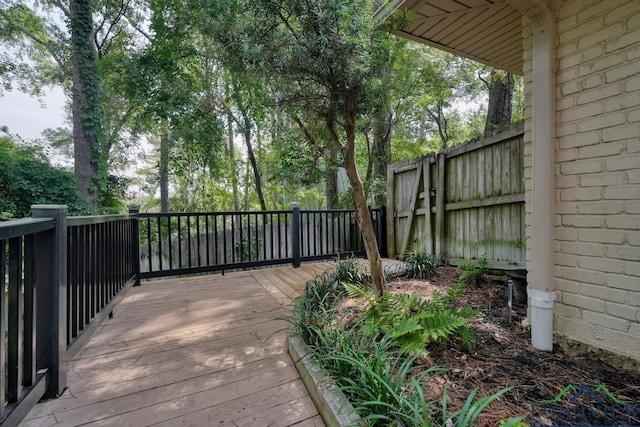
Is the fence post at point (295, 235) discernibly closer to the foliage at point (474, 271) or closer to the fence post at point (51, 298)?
the foliage at point (474, 271)

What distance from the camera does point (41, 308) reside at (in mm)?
1267

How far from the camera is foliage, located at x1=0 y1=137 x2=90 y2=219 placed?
502cm

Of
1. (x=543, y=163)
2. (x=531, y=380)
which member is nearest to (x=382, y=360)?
(x=531, y=380)

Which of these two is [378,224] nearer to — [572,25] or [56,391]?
[572,25]

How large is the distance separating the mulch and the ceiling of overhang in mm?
2280

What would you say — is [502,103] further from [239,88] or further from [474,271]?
[239,88]

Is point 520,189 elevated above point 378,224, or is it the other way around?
point 520,189

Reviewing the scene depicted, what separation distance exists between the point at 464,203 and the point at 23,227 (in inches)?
148

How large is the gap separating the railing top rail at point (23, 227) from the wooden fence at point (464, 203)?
3.57m

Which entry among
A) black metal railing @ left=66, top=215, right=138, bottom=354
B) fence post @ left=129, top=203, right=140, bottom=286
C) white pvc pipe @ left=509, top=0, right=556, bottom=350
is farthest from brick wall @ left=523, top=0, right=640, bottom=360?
fence post @ left=129, top=203, right=140, bottom=286

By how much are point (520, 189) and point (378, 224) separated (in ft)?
7.78

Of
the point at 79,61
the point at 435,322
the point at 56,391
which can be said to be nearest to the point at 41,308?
the point at 56,391

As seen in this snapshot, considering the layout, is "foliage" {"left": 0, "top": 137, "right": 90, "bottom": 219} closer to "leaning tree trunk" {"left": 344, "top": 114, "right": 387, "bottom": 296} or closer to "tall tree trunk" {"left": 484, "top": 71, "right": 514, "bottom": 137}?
"leaning tree trunk" {"left": 344, "top": 114, "right": 387, "bottom": 296}

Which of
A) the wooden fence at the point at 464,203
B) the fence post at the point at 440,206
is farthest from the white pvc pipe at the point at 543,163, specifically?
the fence post at the point at 440,206
